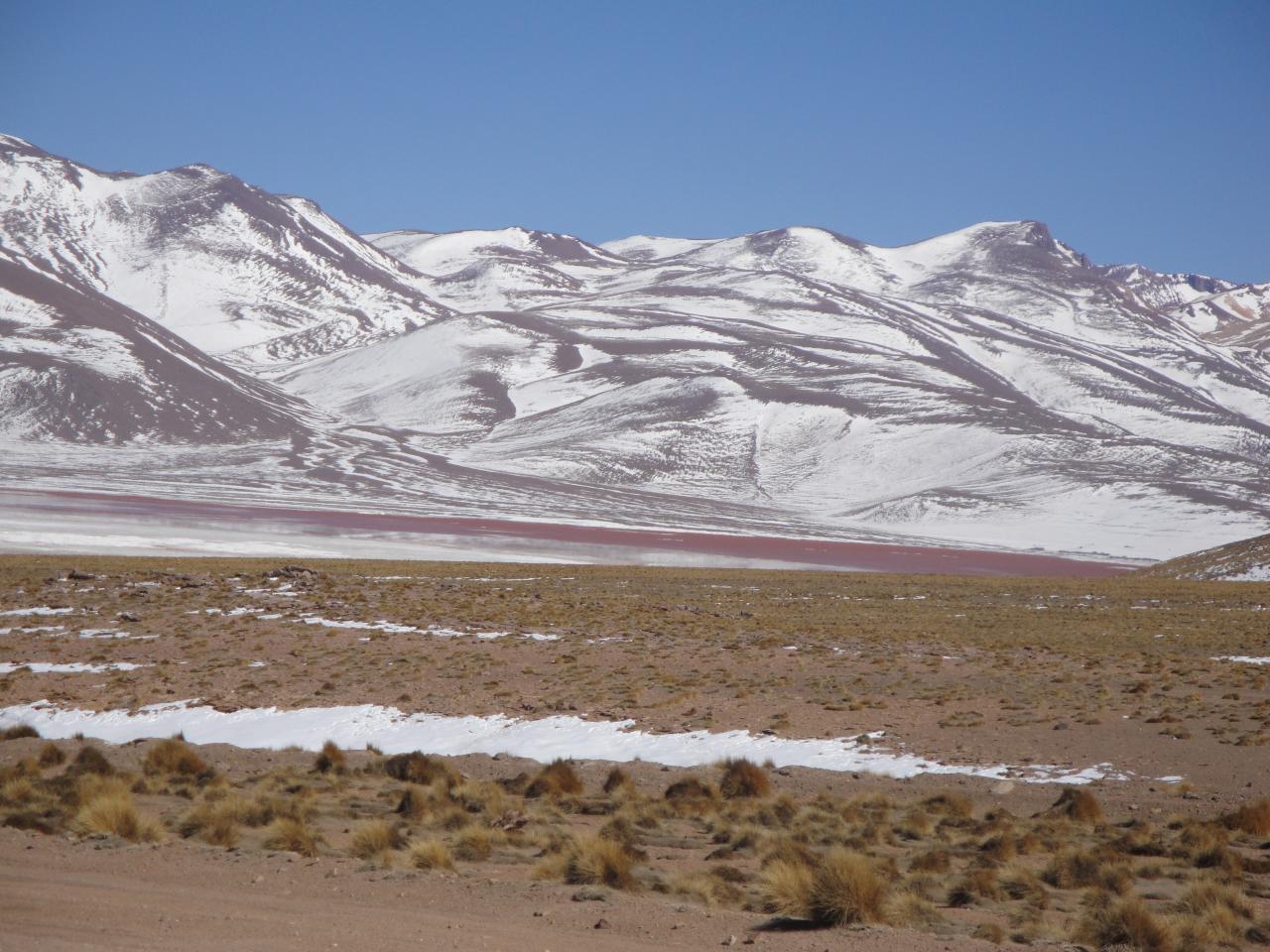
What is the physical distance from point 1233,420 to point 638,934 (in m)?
164

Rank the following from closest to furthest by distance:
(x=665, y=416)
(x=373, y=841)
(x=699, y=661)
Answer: (x=373, y=841)
(x=699, y=661)
(x=665, y=416)

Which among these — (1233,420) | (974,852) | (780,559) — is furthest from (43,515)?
(1233,420)

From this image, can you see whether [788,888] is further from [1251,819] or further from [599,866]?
[1251,819]

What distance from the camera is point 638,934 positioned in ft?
25.3

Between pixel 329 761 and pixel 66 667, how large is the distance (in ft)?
26.3

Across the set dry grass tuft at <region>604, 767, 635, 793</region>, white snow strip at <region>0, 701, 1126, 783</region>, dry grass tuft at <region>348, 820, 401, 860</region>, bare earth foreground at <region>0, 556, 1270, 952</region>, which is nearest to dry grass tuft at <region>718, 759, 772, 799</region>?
bare earth foreground at <region>0, 556, 1270, 952</region>

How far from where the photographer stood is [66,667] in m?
19.2

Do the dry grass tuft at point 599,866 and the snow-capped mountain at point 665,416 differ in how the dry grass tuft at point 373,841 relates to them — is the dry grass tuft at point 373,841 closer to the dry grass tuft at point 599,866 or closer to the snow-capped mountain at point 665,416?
the dry grass tuft at point 599,866

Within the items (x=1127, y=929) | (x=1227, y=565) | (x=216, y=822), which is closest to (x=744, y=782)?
(x=216, y=822)

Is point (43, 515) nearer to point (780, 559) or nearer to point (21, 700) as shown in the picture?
point (780, 559)

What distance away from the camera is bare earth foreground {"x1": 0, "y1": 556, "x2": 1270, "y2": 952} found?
797 cm

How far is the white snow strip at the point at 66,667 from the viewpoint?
18.8m

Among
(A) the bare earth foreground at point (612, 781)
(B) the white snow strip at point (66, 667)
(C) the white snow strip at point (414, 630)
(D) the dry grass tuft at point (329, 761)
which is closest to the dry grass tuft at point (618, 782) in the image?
(A) the bare earth foreground at point (612, 781)

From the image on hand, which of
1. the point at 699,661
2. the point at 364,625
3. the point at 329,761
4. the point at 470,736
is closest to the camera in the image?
the point at 329,761
